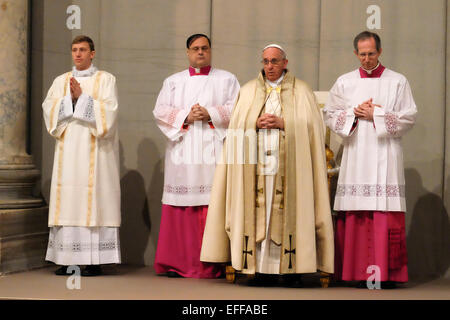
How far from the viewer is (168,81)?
7.48 metres

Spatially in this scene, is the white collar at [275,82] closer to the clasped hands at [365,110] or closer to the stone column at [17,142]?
the clasped hands at [365,110]

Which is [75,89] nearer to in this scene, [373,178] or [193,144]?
[193,144]

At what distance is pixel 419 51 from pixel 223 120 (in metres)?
2.31

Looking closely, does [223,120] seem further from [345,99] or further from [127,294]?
[127,294]

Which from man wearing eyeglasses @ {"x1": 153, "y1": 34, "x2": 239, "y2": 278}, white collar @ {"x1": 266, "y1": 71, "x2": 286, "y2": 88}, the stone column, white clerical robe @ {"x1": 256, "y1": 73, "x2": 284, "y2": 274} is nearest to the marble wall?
the stone column

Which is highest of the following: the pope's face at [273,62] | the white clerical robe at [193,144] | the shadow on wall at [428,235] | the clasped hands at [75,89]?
the pope's face at [273,62]

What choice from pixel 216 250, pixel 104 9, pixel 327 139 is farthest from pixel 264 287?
pixel 104 9

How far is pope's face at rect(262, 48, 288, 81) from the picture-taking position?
6.59 m

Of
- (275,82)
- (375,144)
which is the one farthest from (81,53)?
(375,144)

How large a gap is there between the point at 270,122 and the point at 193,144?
1.00 m

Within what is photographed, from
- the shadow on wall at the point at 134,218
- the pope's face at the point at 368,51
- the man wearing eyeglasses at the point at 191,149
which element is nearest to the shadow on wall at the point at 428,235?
the pope's face at the point at 368,51

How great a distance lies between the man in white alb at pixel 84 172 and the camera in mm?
7125

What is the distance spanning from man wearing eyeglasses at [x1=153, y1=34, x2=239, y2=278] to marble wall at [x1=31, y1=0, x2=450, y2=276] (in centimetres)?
112

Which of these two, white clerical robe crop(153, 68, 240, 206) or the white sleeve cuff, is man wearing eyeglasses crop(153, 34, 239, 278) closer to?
white clerical robe crop(153, 68, 240, 206)
